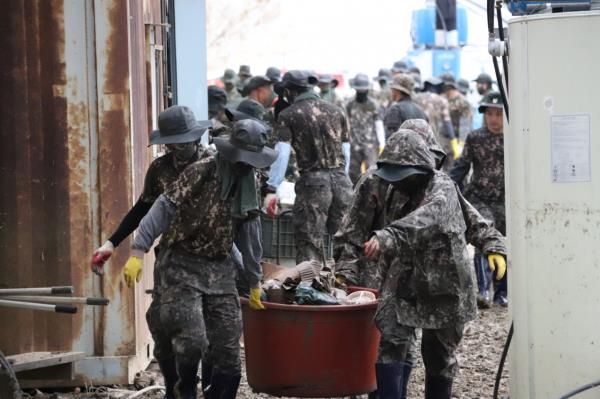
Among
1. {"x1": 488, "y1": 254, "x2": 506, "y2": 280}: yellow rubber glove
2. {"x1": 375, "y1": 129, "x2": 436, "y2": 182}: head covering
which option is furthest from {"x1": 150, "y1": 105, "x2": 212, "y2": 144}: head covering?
{"x1": 488, "y1": 254, "x2": 506, "y2": 280}: yellow rubber glove

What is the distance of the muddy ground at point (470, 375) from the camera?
8.38 metres

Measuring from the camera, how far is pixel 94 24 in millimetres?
8219

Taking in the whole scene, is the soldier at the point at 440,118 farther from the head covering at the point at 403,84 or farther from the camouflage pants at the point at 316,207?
the camouflage pants at the point at 316,207

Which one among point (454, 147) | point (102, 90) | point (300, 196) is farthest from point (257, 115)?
point (454, 147)

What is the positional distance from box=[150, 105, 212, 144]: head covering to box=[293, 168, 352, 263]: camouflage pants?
187 inches

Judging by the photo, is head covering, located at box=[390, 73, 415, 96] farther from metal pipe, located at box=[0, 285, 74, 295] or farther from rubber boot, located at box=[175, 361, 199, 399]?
metal pipe, located at box=[0, 285, 74, 295]

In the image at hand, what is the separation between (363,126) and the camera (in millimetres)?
19375

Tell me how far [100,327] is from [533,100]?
3.62 metres

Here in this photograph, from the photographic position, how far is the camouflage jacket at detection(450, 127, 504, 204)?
1188cm

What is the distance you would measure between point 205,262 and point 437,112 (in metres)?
14.1

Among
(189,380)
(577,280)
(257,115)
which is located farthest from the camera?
(257,115)

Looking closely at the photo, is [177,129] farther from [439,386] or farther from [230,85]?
[230,85]

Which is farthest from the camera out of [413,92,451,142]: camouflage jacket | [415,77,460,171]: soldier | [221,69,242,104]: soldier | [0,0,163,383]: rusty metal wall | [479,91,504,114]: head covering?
[221,69,242,104]: soldier

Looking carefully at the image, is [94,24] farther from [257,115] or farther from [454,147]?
[454,147]
